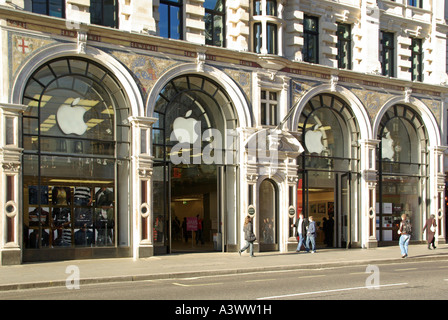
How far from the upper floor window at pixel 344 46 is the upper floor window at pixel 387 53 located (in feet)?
6.51

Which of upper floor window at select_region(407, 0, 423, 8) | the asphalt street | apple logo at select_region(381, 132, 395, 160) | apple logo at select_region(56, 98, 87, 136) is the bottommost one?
the asphalt street

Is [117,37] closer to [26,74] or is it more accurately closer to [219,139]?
[26,74]

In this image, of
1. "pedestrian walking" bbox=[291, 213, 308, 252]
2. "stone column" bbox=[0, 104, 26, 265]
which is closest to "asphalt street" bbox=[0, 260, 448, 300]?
"stone column" bbox=[0, 104, 26, 265]

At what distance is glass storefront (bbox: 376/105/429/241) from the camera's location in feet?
105

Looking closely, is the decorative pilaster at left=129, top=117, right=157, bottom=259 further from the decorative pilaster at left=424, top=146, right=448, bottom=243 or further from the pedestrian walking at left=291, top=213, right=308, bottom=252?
the decorative pilaster at left=424, top=146, right=448, bottom=243

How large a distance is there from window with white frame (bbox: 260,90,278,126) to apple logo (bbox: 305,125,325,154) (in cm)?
247

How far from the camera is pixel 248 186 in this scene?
26.7m

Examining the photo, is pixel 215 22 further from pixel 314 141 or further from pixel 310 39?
pixel 314 141

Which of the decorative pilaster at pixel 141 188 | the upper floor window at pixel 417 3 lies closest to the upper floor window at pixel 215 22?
the decorative pilaster at pixel 141 188

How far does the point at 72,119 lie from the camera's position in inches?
921

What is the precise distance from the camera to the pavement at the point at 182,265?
680 inches

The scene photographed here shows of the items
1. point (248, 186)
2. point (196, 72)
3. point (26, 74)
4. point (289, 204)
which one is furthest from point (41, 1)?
point (289, 204)

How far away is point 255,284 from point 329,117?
16.5 m

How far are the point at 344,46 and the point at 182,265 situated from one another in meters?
15.7
